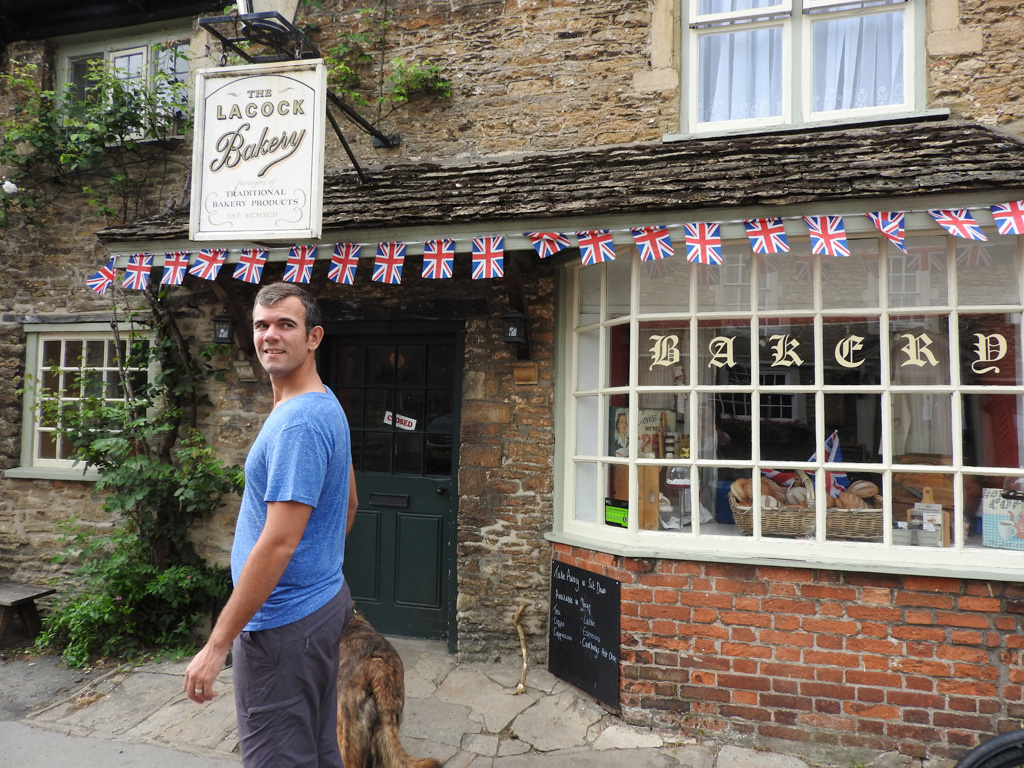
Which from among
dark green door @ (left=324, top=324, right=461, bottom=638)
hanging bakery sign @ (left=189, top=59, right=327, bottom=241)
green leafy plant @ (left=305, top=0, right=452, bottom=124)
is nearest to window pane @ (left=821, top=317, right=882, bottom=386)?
dark green door @ (left=324, top=324, right=461, bottom=638)

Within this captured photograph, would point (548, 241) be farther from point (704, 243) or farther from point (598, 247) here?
point (704, 243)

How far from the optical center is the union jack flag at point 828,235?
3469 mm

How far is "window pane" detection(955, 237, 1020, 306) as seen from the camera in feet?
12.1

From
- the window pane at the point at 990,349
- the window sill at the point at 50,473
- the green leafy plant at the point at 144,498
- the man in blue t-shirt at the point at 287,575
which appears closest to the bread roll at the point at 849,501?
the window pane at the point at 990,349

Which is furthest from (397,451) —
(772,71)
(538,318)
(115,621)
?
(772,71)

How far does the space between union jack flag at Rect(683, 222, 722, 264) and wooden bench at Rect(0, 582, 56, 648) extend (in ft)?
18.9

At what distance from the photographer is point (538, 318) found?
4703 mm

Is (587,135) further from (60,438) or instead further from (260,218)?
(60,438)

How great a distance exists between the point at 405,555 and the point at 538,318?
2.12 metres

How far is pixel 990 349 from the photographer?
368 cm

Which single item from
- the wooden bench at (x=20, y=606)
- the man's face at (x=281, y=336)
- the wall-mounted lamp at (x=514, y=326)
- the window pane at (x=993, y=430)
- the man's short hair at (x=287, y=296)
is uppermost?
the wall-mounted lamp at (x=514, y=326)

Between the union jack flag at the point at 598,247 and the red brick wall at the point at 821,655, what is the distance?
1.81m

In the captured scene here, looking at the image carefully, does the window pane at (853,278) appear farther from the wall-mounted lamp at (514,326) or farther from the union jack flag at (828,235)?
the wall-mounted lamp at (514,326)

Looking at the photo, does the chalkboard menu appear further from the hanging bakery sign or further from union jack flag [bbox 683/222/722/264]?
the hanging bakery sign
